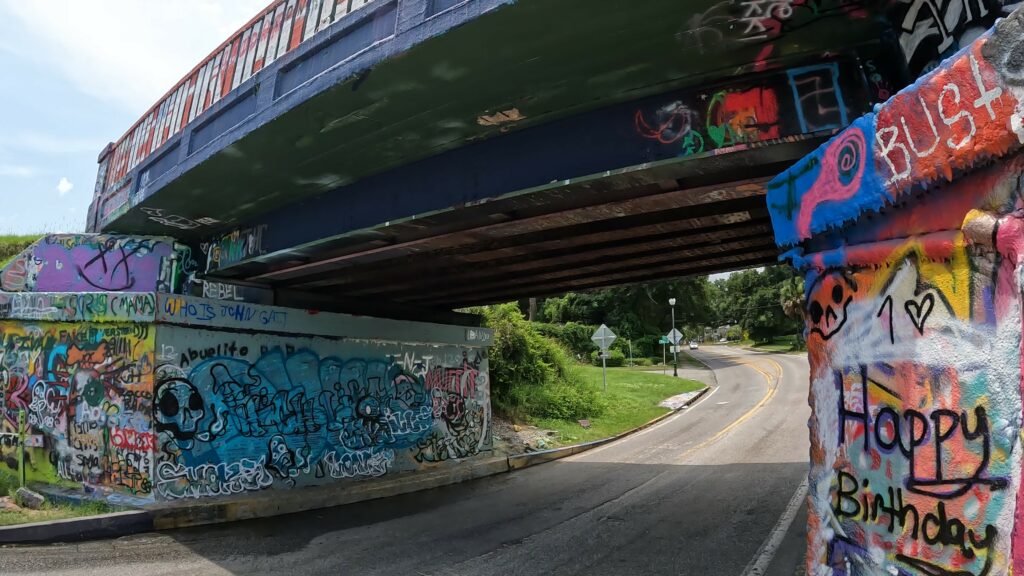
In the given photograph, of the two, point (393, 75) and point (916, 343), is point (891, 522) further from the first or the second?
point (393, 75)

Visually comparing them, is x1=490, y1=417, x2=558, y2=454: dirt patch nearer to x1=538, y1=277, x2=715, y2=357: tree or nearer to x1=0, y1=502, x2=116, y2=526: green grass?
x1=0, y1=502, x2=116, y2=526: green grass

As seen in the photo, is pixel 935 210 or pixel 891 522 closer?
pixel 935 210

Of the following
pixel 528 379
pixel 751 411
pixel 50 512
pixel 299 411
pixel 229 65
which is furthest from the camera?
pixel 751 411

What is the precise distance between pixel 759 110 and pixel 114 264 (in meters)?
11.8

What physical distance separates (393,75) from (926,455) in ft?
16.8

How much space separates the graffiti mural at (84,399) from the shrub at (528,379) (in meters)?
10.6

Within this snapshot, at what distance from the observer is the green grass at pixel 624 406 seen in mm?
18812

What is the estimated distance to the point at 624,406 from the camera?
23.7 m

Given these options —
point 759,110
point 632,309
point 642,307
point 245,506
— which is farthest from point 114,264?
point 642,307

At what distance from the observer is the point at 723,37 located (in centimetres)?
506

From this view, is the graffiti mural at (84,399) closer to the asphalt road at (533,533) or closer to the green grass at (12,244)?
the asphalt road at (533,533)

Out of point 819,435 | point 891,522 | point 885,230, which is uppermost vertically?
point 885,230

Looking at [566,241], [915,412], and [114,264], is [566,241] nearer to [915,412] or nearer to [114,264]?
[915,412]

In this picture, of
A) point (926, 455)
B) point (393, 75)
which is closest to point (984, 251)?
point (926, 455)
